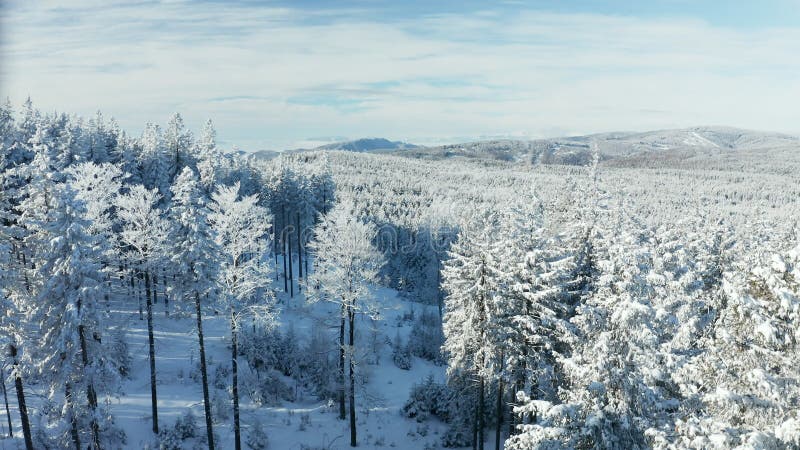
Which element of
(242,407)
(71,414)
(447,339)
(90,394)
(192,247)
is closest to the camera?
(71,414)

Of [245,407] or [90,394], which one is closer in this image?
[90,394]

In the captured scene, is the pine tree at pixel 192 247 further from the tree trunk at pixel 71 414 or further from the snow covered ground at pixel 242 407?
the tree trunk at pixel 71 414

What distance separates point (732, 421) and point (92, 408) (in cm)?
2141

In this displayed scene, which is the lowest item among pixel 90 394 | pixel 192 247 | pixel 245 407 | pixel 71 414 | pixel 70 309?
pixel 245 407

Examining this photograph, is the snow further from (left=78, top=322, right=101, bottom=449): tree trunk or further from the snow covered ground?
(left=78, top=322, right=101, bottom=449): tree trunk

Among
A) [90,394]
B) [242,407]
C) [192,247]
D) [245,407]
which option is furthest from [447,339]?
[90,394]

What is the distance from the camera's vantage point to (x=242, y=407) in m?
27.7

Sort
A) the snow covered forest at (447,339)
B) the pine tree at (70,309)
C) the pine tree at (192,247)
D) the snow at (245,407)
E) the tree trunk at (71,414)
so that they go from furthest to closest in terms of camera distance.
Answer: the snow at (245,407), the pine tree at (192,247), the tree trunk at (71,414), the pine tree at (70,309), the snow covered forest at (447,339)

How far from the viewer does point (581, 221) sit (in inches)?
835

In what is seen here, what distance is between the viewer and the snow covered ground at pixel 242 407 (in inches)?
953

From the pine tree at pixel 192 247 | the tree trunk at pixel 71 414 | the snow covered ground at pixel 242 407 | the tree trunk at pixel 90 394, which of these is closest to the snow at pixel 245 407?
the snow covered ground at pixel 242 407

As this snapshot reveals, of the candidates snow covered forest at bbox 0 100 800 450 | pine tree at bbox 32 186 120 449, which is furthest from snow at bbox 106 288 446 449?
pine tree at bbox 32 186 120 449

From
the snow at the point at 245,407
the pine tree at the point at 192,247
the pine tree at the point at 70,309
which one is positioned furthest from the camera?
the snow at the point at 245,407

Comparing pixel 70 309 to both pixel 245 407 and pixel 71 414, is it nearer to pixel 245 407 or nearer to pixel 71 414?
pixel 71 414
